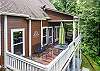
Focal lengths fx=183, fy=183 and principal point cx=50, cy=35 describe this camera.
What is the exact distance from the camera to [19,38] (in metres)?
11.7

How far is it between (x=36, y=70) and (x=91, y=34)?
10.1 feet

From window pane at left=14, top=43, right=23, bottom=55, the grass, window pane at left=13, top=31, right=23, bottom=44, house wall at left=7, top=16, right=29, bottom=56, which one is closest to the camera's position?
house wall at left=7, top=16, right=29, bottom=56

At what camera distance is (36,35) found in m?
14.8

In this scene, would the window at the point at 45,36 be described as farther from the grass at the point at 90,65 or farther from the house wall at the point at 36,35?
the grass at the point at 90,65

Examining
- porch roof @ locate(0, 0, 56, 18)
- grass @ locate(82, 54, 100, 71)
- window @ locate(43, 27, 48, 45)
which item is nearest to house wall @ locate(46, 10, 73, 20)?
porch roof @ locate(0, 0, 56, 18)

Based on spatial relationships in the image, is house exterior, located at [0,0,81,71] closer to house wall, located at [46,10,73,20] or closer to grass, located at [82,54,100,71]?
house wall, located at [46,10,73,20]

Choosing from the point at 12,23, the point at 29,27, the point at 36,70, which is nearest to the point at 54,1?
the point at 29,27

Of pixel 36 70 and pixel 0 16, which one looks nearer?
pixel 36 70

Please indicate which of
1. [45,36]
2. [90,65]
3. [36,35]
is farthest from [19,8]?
[90,65]

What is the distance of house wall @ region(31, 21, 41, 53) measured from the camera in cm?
1422

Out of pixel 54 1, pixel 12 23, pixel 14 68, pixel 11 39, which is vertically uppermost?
pixel 54 1

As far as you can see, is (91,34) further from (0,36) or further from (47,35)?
(47,35)

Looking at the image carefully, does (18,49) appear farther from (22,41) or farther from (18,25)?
(18,25)

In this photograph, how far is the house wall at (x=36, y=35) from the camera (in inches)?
560
